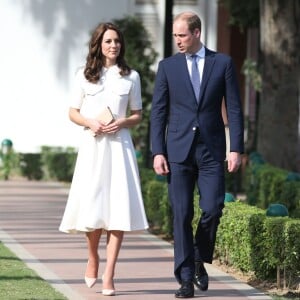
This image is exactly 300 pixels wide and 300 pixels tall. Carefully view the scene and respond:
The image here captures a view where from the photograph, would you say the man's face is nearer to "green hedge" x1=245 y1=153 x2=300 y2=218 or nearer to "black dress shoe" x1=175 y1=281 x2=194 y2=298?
"black dress shoe" x1=175 y1=281 x2=194 y2=298

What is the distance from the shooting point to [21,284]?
9461mm

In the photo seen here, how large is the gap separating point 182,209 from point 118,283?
1039 millimetres

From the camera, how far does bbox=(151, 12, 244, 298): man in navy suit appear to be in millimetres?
9039

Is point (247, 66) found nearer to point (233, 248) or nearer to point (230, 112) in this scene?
point (233, 248)

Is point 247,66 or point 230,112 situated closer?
point 230,112

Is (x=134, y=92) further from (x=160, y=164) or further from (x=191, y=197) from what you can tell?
(x=191, y=197)

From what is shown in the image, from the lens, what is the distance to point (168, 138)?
9.16 meters

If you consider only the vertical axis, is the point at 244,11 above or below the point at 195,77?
above

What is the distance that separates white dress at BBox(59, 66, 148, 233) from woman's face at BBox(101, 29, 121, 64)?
0.12 meters

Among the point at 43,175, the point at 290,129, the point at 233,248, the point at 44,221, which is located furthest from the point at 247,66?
the point at 233,248

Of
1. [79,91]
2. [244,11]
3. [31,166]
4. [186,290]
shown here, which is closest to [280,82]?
[244,11]

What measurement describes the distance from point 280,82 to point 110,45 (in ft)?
28.9

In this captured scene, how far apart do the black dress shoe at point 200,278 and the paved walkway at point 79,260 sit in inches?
2.8

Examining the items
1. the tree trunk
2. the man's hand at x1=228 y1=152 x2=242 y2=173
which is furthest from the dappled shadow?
the man's hand at x1=228 y1=152 x2=242 y2=173
